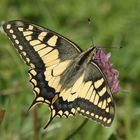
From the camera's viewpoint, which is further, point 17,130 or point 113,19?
point 113,19

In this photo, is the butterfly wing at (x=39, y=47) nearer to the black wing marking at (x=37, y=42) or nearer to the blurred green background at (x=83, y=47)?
the black wing marking at (x=37, y=42)

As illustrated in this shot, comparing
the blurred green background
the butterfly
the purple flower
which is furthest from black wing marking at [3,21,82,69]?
the blurred green background

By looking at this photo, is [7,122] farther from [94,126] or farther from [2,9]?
[2,9]

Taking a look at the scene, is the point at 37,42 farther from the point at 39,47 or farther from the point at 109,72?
the point at 109,72

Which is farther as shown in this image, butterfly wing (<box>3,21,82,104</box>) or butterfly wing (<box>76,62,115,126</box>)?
butterfly wing (<box>3,21,82,104</box>)

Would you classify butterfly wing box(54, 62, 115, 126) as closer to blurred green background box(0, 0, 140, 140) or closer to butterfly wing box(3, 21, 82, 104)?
butterfly wing box(3, 21, 82, 104)

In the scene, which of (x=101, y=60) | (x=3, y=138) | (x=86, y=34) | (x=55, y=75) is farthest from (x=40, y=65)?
(x=86, y=34)
